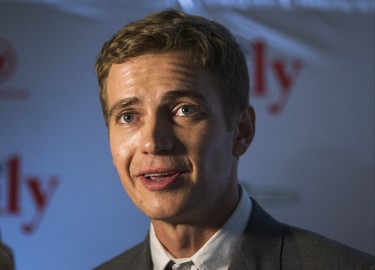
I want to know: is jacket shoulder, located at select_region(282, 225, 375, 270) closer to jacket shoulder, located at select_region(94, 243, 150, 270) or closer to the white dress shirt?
the white dress shirt

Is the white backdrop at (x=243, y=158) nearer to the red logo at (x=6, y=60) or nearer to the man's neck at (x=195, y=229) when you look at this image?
the red logo at (x=6, y=60)

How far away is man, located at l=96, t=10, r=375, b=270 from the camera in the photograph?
1.33 m

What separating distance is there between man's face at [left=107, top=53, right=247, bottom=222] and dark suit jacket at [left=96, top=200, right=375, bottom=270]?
126 millimetres

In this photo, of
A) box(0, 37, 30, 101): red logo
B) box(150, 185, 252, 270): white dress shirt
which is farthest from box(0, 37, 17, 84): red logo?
box(150, 185, 252, 270): white dress shirt

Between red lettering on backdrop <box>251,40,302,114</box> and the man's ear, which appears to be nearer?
the man's ear

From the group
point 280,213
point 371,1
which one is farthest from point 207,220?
point 371,1

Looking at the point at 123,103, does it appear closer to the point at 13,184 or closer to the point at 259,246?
the point at 259,246

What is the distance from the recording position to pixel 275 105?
236 cm

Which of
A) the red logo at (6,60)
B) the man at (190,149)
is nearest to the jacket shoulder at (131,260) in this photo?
the man at (190,149)

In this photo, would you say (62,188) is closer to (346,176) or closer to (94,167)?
(94,167)

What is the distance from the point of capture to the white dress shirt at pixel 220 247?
1.39 metres

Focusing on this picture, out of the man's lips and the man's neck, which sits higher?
the man's lips

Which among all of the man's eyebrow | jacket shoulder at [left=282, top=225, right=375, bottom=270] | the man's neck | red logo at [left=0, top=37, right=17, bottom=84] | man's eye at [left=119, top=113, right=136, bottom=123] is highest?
red logo at [left=0, top=37, right=17, bottom=84]

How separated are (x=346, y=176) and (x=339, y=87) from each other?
1.24 feet
